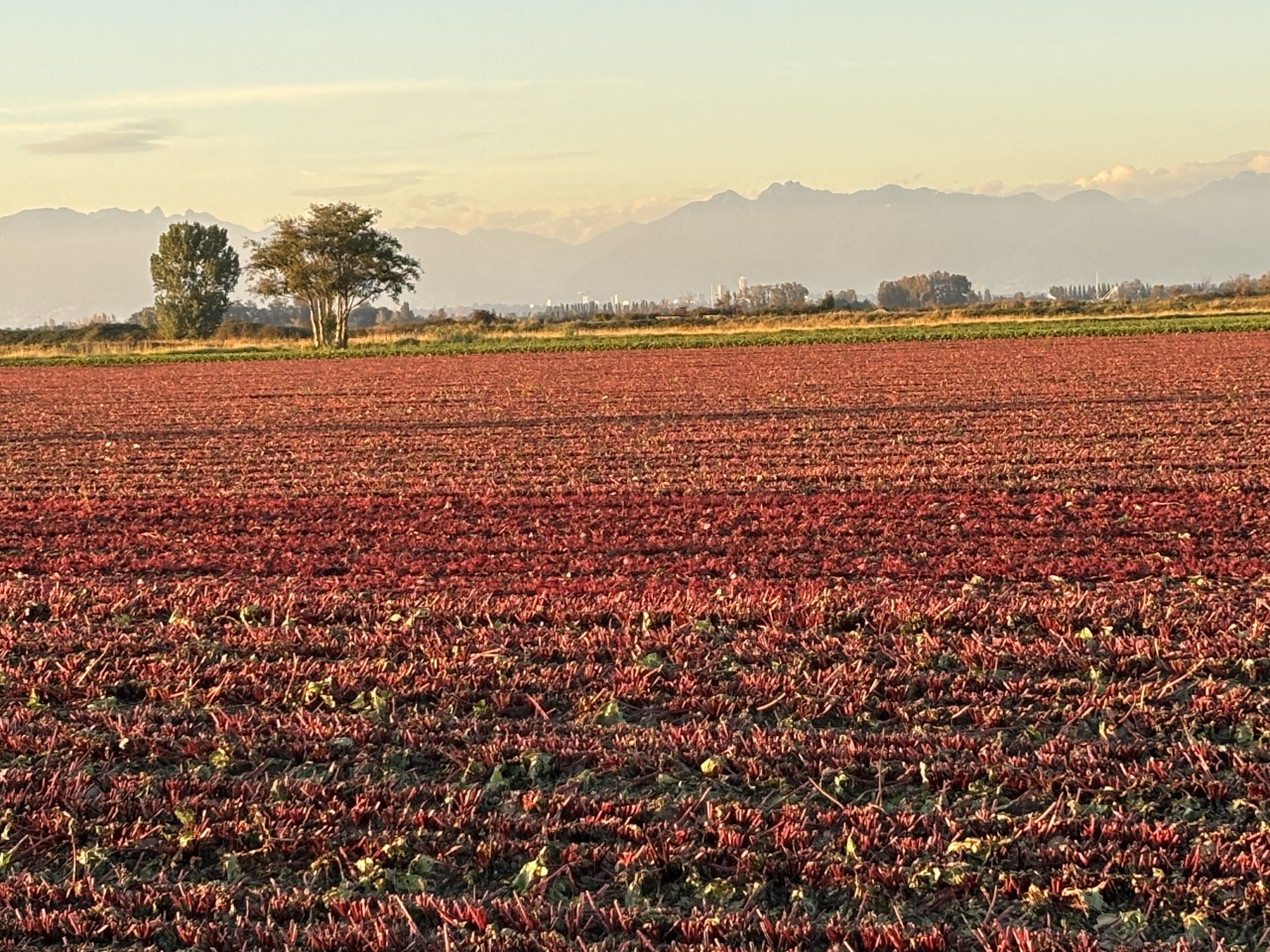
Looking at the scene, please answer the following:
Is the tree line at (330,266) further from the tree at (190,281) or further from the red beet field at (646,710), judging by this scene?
the red beet field at (646,710)

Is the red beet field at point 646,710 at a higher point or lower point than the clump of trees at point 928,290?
lower

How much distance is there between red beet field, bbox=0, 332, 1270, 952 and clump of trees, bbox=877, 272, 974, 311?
178 metres

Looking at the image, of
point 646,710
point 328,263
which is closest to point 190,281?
point 328,263

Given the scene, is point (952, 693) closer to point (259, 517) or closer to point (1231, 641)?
point (1231, 641)

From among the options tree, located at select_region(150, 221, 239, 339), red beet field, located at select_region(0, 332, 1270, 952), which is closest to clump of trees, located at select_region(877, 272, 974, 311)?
tree, located at select_region(150, 221, 239, 339)

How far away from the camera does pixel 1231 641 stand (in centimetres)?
890

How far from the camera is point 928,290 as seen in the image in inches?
7702

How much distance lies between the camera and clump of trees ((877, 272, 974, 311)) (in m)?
192

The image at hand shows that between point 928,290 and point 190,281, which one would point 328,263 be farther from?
point 928,290

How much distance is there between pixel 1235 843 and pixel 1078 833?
0.67 meters

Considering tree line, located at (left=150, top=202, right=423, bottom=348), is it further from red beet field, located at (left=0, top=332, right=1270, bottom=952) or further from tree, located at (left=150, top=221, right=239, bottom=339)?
red beet field, located at (left=0, top=332, right=1270, bottom=952)

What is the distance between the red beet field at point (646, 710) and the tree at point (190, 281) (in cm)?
9410

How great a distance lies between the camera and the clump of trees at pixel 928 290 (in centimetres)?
19238

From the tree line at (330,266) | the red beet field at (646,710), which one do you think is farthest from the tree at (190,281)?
the red beet field at (646,710)
